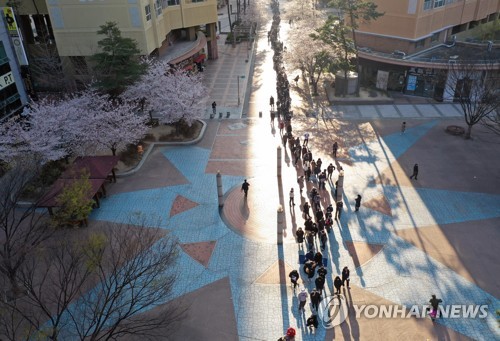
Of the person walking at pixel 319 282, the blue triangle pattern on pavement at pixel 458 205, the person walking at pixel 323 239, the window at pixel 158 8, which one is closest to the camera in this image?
the person walking at pixel 319 282

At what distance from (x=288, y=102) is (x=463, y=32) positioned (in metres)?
26.7

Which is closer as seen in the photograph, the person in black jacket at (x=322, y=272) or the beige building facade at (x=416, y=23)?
the person in black jacket at (x=322, y=272)

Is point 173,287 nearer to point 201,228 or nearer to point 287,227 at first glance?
point 201,228

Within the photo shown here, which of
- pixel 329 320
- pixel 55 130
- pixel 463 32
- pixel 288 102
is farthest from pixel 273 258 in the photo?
pixel 463 32

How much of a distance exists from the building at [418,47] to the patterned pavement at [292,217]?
367 inches

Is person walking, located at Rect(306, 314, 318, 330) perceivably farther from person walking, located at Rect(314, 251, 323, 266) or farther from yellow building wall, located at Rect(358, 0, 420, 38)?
yellow building wall, located at Rect(358, 0, 420, 38)

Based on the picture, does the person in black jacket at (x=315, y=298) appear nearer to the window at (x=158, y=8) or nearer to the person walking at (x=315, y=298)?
the person walking at (x=315, y=298)

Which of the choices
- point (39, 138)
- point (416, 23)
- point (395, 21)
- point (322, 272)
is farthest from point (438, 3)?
point (39, 138)

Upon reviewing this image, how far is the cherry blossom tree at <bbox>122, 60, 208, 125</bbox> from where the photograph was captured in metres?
35.1

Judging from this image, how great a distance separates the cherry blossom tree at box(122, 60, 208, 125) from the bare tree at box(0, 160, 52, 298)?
38.7 ft

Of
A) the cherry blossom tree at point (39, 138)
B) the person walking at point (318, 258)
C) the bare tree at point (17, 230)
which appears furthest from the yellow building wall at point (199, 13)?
the person walking at point (318, 258)

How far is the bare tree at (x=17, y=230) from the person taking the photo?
17245 mm

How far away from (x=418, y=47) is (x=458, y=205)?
85.3 ft

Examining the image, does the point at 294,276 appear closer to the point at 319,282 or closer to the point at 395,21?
the point at 319,282
